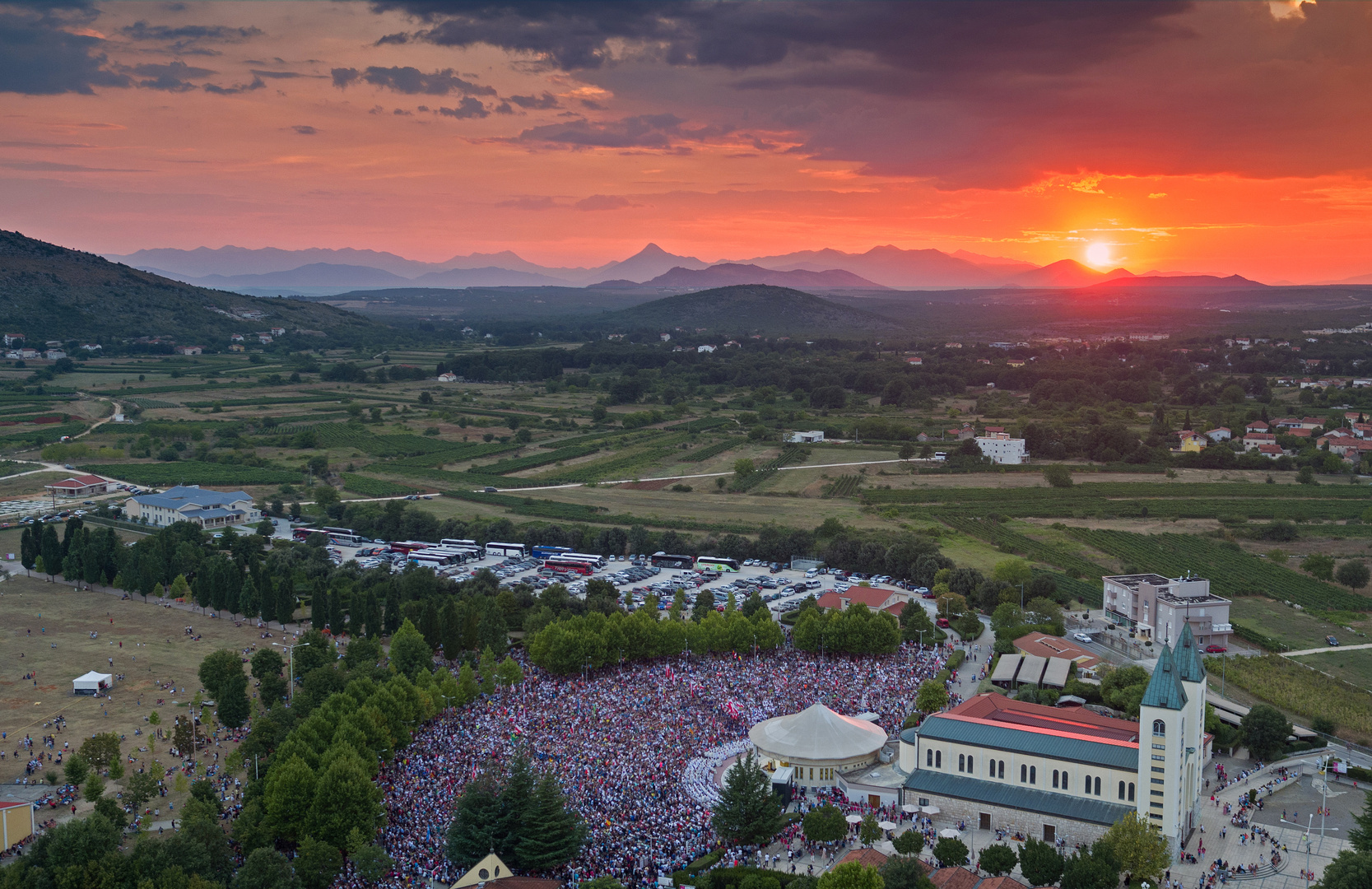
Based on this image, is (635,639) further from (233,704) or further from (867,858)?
(867,858)

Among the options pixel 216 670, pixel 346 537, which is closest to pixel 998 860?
pixel 216 670

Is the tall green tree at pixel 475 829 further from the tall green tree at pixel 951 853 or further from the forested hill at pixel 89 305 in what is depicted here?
the forested hill at pixel 89 305

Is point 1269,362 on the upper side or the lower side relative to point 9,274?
lower

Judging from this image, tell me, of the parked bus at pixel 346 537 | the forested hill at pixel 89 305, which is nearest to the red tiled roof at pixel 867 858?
the parked bus at pixel 346 537

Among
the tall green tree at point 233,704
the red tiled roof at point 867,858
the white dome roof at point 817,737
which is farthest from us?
the tall green tree at point 233,704

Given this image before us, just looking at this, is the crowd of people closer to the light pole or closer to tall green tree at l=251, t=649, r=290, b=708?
tall green tree at l=251, t=649, r=290, b=708

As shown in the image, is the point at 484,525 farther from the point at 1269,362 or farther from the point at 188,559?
the point at 1269,362

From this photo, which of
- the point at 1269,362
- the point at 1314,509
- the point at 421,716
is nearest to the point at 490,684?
the point at 421,716
